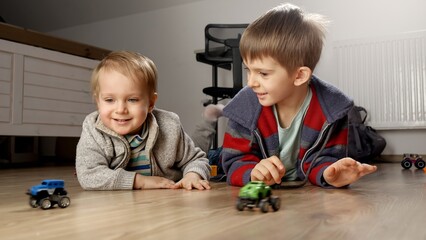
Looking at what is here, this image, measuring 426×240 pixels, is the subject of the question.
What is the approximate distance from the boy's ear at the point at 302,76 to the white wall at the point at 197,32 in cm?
220

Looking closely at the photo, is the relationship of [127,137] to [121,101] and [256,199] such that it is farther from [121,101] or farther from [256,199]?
[256,199]

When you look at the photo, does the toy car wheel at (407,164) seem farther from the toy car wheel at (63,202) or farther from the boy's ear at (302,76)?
the toy car wheel at (63,202)

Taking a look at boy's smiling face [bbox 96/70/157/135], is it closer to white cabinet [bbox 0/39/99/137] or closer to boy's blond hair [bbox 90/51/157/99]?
boy's blond hair [bbox 90/51/157/99]

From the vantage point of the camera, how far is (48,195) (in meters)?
0.88

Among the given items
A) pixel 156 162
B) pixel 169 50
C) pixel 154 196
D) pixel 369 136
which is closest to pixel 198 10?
pixel 169 50

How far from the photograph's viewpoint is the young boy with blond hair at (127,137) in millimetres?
1243

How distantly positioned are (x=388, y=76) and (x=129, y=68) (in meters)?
2.42

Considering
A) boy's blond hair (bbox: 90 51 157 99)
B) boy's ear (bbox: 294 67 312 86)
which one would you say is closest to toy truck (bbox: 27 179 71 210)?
boy's blond hair (bbox: 90 51 157 99)

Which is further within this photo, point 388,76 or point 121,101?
point 388,76

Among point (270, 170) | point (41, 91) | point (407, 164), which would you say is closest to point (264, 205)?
point (270, 170)

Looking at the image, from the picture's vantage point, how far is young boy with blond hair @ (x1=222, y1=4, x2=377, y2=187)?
1.23 m

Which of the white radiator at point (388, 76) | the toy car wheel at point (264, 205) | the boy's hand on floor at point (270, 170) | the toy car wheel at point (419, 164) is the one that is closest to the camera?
the toy car wheel at point (264, 205)

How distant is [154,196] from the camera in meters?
1.07

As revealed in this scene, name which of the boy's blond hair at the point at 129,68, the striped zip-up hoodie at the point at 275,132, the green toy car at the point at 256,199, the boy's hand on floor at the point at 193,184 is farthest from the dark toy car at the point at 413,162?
the green toy car at the point at 256,199
